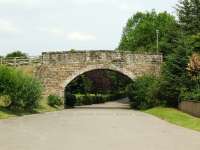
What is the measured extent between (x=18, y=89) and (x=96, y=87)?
151ft

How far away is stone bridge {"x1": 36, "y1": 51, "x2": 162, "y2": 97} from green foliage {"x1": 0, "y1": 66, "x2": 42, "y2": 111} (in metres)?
13.1

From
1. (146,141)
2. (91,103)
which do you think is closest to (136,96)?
(91,103)

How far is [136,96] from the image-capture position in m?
49.7

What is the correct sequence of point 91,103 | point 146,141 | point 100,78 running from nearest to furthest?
1. point 146,141
2. point 91,103
3. point 100,78

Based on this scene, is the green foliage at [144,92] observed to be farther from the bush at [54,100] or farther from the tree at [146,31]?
the tree at [146,31]

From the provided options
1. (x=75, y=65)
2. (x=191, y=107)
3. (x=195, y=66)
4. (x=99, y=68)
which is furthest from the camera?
(x=75, y=65)

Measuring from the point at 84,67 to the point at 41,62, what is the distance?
4.34 meters

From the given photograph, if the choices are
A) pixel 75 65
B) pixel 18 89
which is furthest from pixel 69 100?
pixel 18 89

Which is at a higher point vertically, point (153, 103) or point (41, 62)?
point (41, 62)

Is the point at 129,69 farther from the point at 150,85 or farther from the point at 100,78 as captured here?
the point at 100,78

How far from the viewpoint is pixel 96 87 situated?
274 feet

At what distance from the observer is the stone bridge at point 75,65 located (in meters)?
53.0

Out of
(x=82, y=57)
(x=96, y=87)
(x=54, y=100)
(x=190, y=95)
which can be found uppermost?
(x=82, y=57)

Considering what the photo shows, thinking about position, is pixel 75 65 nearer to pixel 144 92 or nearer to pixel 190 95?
pixel 144 92
